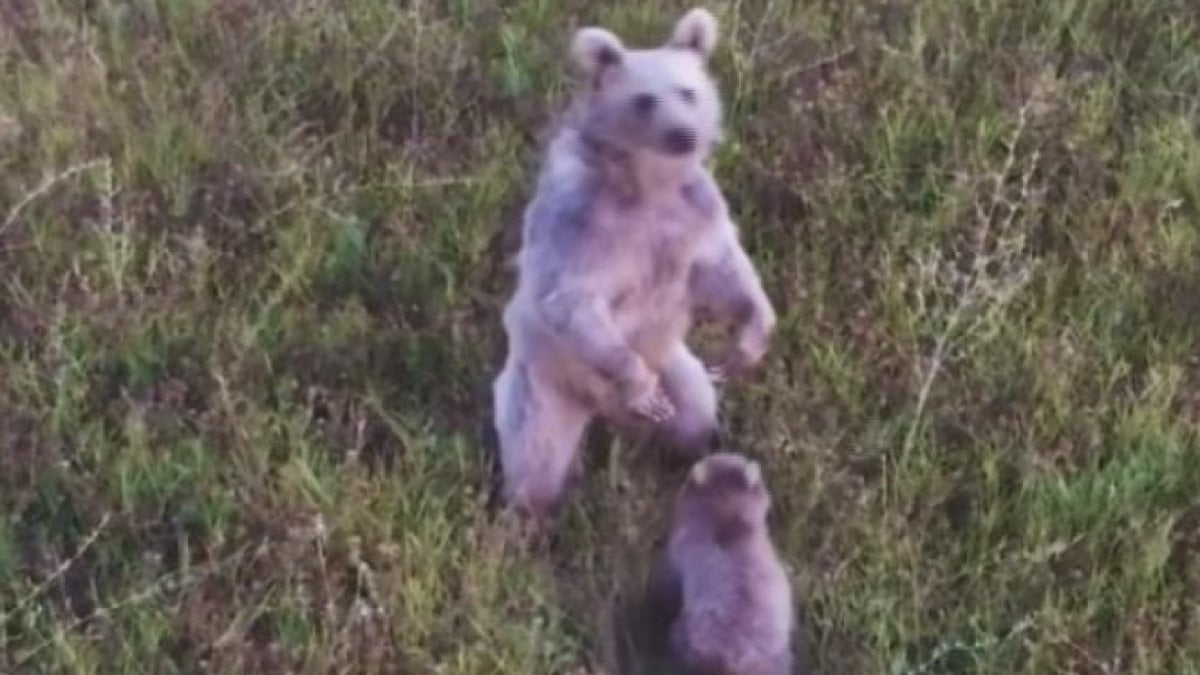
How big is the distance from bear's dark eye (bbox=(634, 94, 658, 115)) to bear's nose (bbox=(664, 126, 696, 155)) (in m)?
0.07

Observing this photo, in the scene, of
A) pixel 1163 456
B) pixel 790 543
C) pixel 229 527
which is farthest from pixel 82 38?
pixel 1163 456

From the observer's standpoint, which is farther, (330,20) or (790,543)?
(330,20)

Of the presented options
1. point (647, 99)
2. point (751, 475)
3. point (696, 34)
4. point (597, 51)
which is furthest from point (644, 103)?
point (751, 475)

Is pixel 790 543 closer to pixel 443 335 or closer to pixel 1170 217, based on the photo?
pixel 443 335

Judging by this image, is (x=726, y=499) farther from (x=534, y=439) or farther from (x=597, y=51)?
(x=597, y=51)

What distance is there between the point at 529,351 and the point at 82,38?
6.86ft

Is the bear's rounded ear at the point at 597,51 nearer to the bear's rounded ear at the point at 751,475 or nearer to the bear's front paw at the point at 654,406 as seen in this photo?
the bear's front paw at the point at 654,406

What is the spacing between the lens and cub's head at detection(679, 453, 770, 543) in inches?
202

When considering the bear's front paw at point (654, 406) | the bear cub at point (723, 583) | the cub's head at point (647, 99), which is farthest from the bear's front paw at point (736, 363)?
the cub's head at point (647, 99)

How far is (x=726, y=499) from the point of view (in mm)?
5160

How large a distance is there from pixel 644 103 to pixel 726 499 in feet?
2.60

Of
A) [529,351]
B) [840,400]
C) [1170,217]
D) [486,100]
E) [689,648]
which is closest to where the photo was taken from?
[689,648]

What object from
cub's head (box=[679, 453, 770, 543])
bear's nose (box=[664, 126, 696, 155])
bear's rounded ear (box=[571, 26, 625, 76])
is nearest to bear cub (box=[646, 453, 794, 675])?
cub's head (box=[679, 453, 770, 543])

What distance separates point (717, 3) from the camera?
7.14 meters
